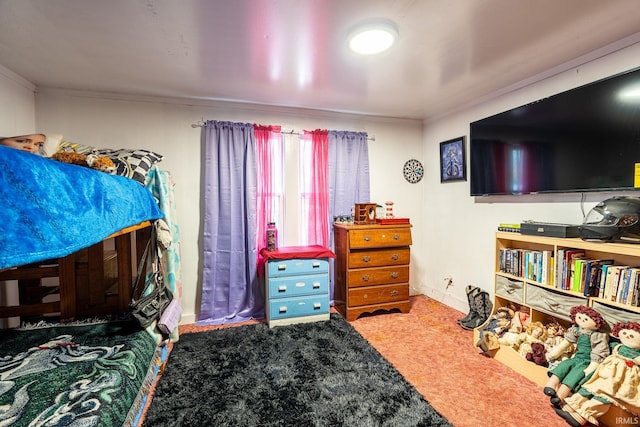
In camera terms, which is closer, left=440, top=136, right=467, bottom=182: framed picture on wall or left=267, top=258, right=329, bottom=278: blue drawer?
left=267, top=258, right=329, bottom=278: blue drawer

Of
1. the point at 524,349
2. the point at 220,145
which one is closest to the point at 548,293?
the point at 524,349

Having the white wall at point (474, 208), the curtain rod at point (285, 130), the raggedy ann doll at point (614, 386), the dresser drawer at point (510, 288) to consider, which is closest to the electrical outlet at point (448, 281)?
the white wall at point (474, 208)

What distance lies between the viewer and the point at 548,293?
203 cm

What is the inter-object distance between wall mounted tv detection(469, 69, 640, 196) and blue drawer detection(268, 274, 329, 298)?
1.83m

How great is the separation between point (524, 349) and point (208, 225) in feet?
9.44

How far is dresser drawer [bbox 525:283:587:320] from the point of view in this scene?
1891 mm

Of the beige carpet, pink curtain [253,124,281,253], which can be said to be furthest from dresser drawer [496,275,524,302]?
pink curtain [253,124,281,253]

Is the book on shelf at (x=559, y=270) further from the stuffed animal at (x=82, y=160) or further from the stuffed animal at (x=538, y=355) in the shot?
the stuffed animal at (x=82, y=160)

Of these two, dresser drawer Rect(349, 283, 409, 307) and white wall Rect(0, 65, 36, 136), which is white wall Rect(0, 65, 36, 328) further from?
dresser drawer Rect(349, 283, 409, 307)

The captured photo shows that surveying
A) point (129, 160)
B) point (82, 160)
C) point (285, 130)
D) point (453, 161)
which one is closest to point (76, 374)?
point (82, 160)

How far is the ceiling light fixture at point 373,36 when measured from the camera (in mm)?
1624

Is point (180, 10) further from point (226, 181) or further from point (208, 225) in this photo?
point (208, 225)

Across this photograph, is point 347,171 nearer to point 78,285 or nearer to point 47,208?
point 78,285

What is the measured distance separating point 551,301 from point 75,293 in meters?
3.34
